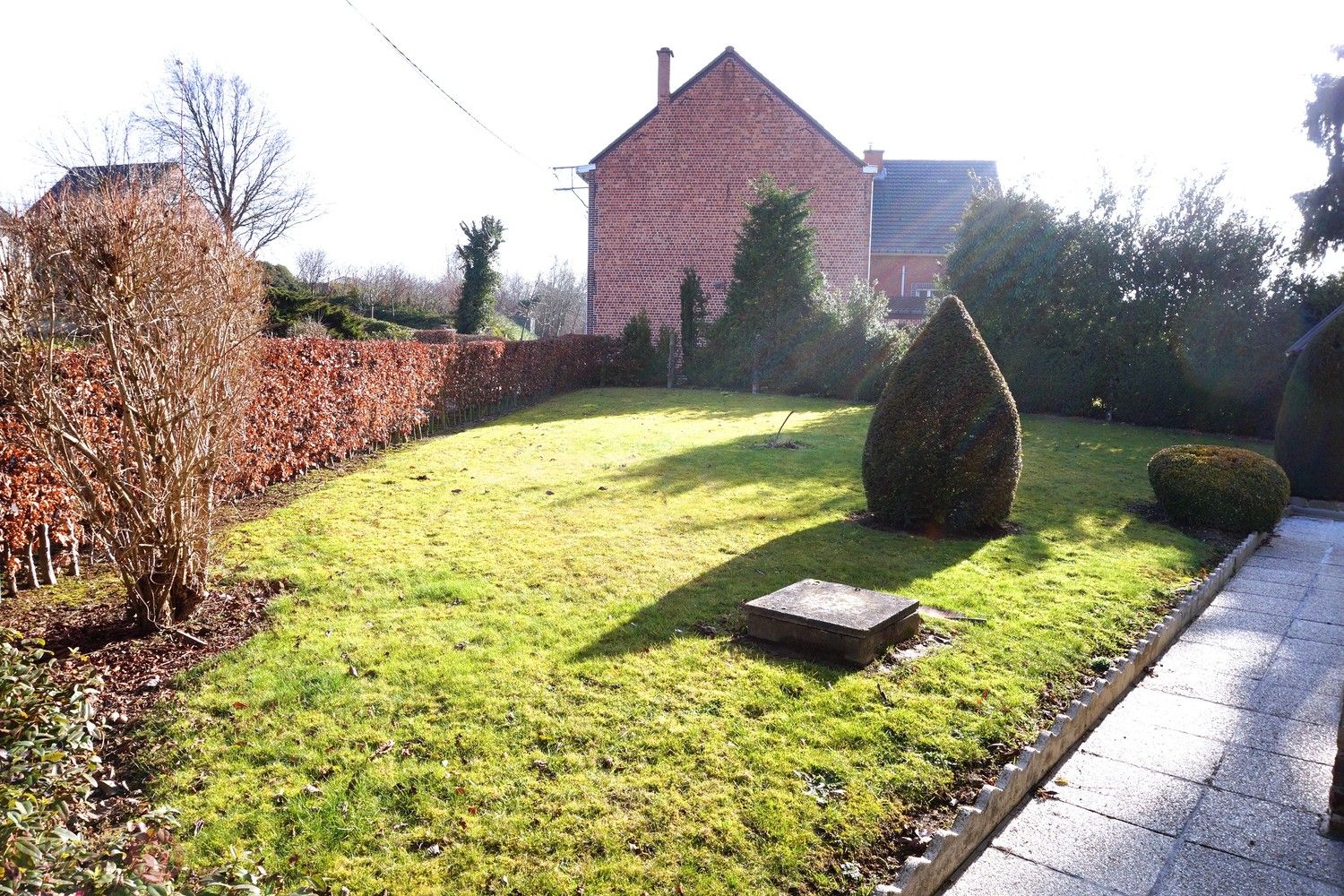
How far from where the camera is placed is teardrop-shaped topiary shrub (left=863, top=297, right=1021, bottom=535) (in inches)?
323

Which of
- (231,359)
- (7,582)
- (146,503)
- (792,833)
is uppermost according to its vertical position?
(231,359)

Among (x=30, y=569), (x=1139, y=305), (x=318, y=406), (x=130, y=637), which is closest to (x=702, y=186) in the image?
(x=1139, y=305)

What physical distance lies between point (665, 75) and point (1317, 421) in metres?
21.5

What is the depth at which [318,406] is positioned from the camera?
33.7ft

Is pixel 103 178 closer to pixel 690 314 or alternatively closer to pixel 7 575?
pixel 7 575

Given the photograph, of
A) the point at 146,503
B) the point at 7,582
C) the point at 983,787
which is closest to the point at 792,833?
the point at 983,787

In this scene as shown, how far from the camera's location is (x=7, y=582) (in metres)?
5.73

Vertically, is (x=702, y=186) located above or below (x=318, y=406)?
above

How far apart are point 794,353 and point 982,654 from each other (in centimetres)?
1866

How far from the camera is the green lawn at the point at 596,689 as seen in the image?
3.38 meters

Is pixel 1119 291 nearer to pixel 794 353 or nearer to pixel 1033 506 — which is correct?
pixel 794 353

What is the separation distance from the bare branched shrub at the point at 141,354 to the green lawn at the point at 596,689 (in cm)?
88

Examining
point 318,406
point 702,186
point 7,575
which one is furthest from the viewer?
point 702,186

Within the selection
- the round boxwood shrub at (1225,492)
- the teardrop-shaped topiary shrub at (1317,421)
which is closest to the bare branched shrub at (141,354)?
the round boxwood shrub at (1225,492)
